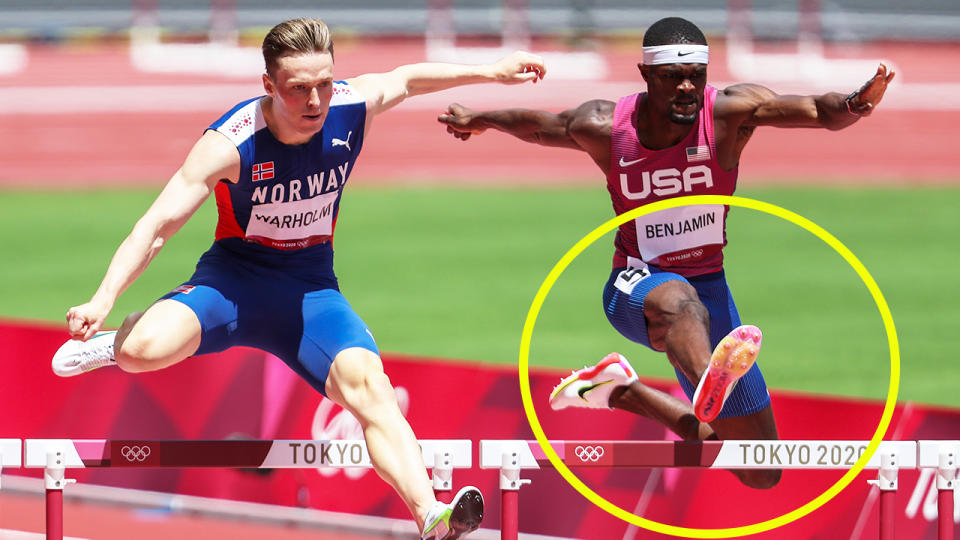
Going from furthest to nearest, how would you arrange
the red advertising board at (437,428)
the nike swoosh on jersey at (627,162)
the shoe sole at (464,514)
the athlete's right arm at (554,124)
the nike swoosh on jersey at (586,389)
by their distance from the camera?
the red advertising board at (437,428), the nike swoosh on jersey at (586,389), the athlete's right arm at (554,124), the nike swoosh on jersey at (627,162), the shoe sole at (464,514)

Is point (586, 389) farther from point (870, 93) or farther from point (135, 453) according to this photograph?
point (135, 453)

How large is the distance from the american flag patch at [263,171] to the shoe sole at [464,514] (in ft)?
5.55

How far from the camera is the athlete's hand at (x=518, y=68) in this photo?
6.83 meters

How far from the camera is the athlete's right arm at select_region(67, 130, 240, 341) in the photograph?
18.4 feet

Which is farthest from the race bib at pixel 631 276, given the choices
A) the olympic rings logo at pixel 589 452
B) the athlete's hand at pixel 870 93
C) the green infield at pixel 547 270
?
the green infield at pixel 547 270

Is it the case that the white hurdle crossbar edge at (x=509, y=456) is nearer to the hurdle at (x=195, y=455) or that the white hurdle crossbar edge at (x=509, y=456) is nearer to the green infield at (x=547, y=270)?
the hurdle at (x=195, y=455)

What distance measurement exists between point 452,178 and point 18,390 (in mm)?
15617

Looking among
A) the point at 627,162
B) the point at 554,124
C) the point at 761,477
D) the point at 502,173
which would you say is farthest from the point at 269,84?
the point at 502,173

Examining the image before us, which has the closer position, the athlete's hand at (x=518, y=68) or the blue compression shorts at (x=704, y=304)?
the athlete's hand at (x=518, y=68)

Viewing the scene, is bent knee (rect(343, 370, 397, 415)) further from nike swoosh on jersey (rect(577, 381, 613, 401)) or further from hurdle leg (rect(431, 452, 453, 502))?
nike swoosh on jersey (rect(577, 381, 613, 401))

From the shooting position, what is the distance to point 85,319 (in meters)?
5.57

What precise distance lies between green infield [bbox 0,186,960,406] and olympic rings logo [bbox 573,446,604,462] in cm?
593

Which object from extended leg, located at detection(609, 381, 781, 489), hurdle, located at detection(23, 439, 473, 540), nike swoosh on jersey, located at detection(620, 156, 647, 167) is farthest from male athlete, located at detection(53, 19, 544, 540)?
extended leg, located at detection(609, 381, 781, 489)

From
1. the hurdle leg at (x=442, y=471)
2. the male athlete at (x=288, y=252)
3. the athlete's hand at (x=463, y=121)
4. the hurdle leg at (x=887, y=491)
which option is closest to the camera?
the male athlete at (x=288, y=252)
